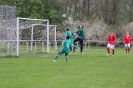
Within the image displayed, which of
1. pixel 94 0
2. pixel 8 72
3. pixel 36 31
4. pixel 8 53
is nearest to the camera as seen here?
pixel 8 72

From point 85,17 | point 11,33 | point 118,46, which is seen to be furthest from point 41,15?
point 11,33

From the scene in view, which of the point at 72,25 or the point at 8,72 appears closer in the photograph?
the point at 8,72

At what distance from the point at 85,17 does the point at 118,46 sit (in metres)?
11.8

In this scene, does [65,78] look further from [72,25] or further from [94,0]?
[94,0]

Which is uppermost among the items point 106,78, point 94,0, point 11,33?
point 94,0

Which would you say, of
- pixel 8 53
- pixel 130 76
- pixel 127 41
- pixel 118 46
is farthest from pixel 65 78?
pixel 118 46

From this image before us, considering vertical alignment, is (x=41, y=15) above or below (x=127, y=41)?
above

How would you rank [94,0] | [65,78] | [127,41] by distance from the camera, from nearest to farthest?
[65,78] → [127,41] → [94,0]

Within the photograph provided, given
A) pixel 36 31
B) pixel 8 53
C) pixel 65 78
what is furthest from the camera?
pixel 36 31

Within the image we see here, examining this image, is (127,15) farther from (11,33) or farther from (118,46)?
(11,33)

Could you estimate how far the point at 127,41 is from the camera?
31094mm

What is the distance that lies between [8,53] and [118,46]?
29874mm

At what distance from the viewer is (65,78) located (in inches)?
490

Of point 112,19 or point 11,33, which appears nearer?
point 11,33
